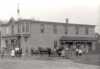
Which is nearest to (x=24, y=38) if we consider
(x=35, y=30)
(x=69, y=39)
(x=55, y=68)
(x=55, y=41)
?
(x=35, y=30)

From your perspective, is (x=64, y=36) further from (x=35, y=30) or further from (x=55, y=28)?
(x=35, y=30)

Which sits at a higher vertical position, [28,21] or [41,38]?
[28,21]

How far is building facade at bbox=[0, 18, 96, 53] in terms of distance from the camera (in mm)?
43000

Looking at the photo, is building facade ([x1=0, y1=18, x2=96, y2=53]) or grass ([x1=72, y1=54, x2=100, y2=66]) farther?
building facade ([x1=0, y1=18, x2=96, y2=53])

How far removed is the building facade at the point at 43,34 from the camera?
4300cm

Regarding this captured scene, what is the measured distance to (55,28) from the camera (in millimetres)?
46594

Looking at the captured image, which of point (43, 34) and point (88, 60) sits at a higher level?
point (43, 34)

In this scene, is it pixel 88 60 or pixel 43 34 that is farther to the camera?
pixel 43 34

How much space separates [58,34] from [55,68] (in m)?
27.4

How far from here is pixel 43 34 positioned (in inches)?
1762

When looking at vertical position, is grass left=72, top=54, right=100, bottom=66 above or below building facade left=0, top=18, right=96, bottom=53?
below

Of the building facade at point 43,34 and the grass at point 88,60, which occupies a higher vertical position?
the building facade at point 43,34

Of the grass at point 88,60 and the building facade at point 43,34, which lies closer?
the grass at point 88,60

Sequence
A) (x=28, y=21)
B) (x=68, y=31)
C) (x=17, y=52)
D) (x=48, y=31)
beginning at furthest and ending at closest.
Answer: (x=68, y=31) → (x=48, y=31) → (x=28, y=21) → (x=17, y=52)
